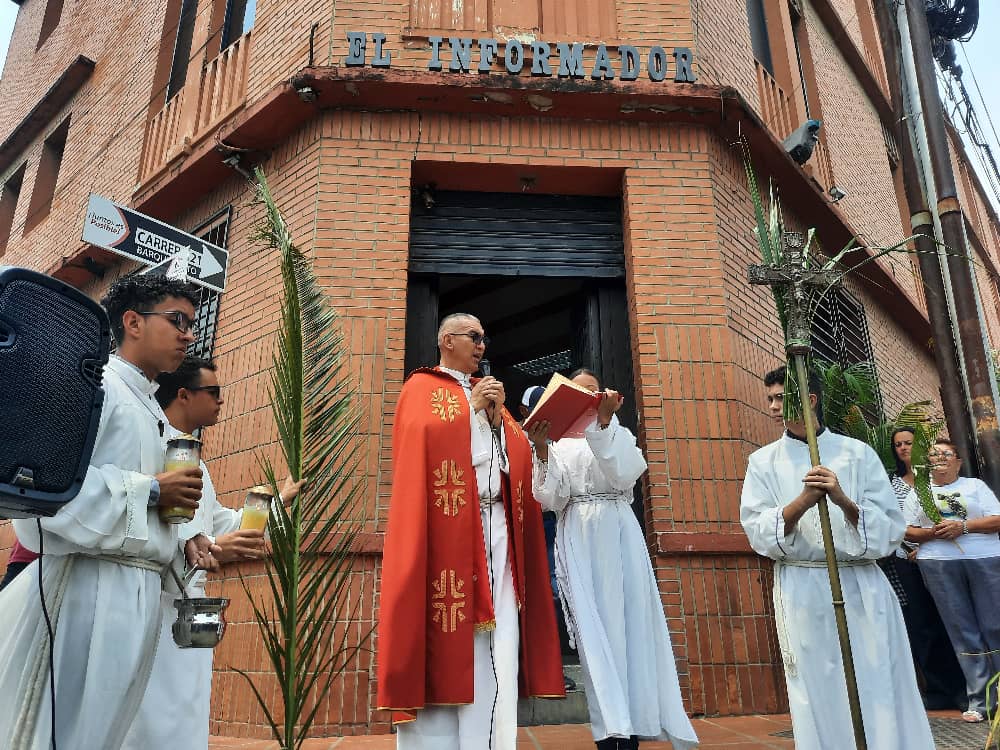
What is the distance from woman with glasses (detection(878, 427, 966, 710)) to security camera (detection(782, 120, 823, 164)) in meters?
2.82

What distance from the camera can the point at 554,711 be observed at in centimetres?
492

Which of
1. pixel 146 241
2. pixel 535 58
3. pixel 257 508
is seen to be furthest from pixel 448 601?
pixel 535 58

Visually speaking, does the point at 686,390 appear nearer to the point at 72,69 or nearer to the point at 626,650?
the point at 626,650

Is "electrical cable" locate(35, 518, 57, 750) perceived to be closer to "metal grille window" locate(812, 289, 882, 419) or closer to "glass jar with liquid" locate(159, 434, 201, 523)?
"glass jar with liquid" locate(159, 434, 201, 523)

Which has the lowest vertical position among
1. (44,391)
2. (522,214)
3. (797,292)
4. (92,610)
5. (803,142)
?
(92,610)

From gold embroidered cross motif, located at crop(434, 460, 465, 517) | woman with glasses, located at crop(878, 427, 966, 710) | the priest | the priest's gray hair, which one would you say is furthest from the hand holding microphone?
woman with glasses, located at crop(878, 427, 966, 710)

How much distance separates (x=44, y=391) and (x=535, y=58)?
220 inches

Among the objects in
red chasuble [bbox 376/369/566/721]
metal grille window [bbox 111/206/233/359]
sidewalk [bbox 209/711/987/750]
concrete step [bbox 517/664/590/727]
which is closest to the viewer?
red chasuble [bbox 376/369/566/721]

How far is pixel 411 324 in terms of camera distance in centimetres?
594

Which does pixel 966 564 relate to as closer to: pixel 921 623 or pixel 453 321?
pixel 921 623

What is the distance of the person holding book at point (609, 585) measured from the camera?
3480 millimetres

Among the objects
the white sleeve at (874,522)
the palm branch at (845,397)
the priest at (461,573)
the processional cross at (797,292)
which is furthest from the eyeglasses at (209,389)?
the palm branch at (845,397)

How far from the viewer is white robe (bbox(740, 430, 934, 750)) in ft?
10.7

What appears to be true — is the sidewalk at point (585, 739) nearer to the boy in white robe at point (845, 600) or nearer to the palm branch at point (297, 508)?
the boy in white robe at point (845, 600)
